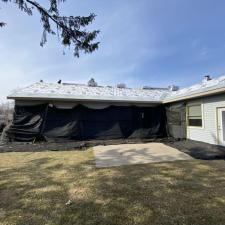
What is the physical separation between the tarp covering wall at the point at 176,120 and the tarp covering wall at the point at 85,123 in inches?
19.3

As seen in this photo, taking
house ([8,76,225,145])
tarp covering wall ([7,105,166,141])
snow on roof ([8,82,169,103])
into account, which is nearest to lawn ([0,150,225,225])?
house ([8,76,225,145])

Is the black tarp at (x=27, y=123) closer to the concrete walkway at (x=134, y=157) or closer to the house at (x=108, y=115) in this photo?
the house at (x=108, y=115)

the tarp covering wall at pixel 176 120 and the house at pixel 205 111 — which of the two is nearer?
the house at pixel 205 111

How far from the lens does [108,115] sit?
10.6 metres

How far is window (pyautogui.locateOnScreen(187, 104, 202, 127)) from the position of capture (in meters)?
9.00

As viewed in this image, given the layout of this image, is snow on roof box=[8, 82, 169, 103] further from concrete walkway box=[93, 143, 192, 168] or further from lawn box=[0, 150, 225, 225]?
lawn box=[0, 150, 225, 225]

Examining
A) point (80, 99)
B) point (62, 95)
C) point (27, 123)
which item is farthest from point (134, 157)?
point (27, 123)

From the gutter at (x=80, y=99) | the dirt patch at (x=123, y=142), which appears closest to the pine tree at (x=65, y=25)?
the dirt patch at (x=123, y=142)

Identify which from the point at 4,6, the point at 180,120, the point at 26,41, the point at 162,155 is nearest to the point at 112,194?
the point at 162,155

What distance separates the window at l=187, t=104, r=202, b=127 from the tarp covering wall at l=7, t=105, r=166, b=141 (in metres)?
1.87

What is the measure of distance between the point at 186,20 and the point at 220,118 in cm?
475

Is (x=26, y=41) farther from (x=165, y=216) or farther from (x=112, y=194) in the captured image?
(x=165, y=216)

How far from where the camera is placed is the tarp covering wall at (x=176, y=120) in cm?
1009

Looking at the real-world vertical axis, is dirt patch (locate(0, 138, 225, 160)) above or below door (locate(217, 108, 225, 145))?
below
